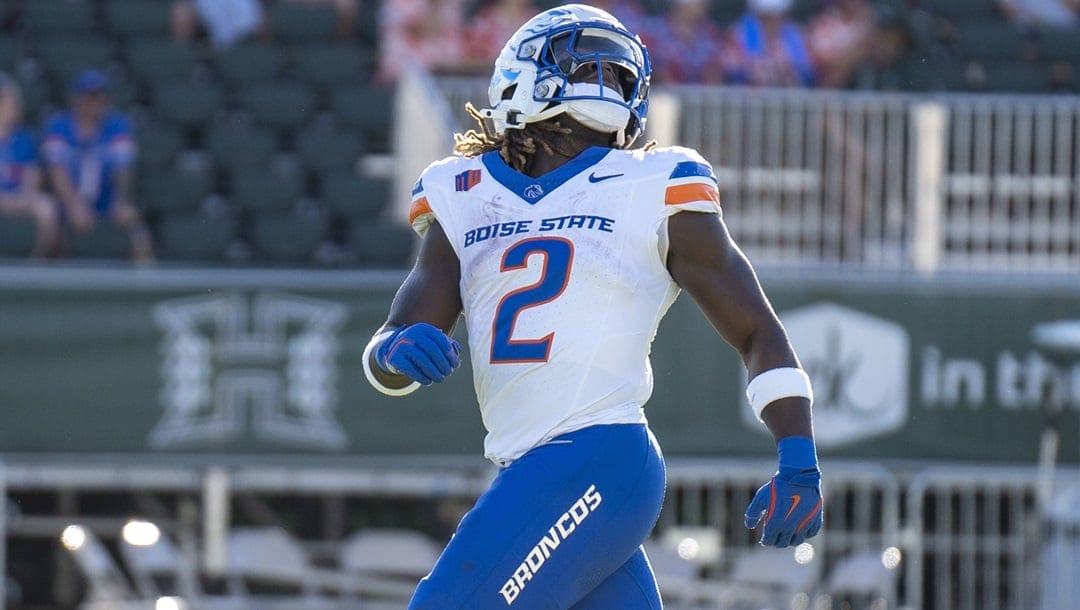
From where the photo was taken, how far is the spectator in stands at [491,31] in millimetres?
12648

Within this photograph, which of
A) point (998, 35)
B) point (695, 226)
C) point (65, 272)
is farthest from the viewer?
point (998, 35)

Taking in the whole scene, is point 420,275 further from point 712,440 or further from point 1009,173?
point 1009,173

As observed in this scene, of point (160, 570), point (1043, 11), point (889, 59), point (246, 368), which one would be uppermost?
point (1043, 11)

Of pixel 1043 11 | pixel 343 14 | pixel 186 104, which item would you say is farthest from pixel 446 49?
pixel 1043 11

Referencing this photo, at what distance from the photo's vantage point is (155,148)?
1255cm

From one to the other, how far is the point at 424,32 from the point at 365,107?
2.20 ft

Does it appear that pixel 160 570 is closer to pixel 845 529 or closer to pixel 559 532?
pixel 845 529

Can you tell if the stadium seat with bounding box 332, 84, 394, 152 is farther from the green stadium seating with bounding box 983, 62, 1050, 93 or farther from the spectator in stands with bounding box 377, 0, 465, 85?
the green stadium seating with bounding box 983, 62, 1050, 93

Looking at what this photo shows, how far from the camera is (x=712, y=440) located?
10.7 meters

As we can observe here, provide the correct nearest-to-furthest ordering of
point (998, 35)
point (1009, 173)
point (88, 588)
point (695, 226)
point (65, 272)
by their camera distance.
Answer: point (695, 226)
point (65, 272)
point (1009, 173)
point (88, 588)
point (998, 35)

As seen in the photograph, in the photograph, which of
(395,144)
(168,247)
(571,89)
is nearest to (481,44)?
(395,144)

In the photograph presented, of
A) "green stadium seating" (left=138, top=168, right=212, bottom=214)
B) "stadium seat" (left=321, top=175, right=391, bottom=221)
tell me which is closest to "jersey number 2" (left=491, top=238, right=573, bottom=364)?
"stadium seat" (left=321, top=175, right=391, bottom=221)

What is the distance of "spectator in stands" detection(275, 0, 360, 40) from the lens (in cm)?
1385

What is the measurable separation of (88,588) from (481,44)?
431 centimetres
